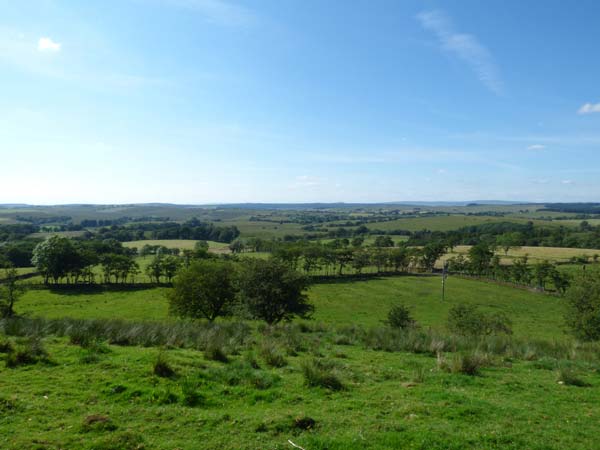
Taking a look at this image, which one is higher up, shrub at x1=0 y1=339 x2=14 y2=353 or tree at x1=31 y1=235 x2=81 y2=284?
shrub at x1=0 y1=339 x2=14 y2=353

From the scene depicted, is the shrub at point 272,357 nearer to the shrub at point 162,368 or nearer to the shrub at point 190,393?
the shrub at point 190,393

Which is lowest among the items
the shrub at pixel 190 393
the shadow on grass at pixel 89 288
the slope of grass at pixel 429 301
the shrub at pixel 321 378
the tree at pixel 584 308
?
the slope of grass at pixel 429 301

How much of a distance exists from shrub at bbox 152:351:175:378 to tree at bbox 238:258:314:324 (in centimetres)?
1956

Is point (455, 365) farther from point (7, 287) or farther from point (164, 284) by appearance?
point (164, 284)

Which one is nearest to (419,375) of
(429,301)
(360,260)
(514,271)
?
(429,301)

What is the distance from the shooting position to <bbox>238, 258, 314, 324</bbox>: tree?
1148 inches

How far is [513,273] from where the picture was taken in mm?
76250

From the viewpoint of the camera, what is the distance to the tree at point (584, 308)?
28.7 meters

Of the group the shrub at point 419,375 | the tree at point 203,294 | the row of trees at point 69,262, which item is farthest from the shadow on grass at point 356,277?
the shrub at point 419,375

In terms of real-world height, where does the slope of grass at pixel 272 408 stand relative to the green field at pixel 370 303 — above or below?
above

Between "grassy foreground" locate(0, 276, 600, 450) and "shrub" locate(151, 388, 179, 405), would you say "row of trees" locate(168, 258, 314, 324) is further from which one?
"shrub" locate(151, 388, 179, 405)

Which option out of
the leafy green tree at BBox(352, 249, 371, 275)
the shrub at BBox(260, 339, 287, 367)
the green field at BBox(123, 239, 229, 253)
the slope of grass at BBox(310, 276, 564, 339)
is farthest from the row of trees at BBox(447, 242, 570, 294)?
the green field at BBox(123, 239, 229, 253)

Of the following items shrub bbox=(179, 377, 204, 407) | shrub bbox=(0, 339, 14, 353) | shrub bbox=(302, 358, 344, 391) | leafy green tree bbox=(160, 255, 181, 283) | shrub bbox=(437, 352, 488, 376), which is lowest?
leafy green tree bbox=(160, 255, 181, 283)

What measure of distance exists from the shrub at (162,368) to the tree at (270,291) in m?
19.6
